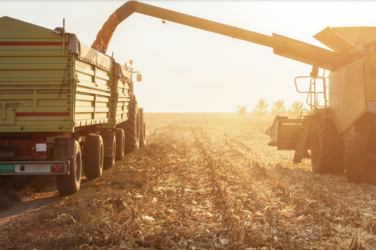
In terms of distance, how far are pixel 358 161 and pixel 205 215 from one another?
423 cm

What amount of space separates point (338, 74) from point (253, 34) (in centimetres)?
290

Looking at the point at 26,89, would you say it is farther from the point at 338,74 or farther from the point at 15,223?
the point at 338,74

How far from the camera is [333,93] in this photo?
10148mm

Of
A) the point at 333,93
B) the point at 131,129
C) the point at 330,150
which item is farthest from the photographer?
the point at 131,129

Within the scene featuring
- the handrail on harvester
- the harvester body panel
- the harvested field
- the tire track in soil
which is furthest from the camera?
the handrail on harvester

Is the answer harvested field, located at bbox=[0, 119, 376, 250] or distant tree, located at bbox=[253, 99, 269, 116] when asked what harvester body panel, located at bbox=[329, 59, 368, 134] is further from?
distant tree, located at bbox=[253, 99, 269, 116]

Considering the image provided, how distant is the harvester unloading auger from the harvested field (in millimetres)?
716

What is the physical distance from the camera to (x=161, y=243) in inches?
181

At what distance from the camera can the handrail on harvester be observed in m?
10.4

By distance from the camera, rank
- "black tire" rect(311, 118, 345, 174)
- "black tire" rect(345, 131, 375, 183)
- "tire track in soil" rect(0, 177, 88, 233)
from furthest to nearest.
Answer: "black tire" rect(311, 118, 345, 174) → "black tire" rect(345, 131, 375, 183) → "tire track in soil" rect(0, 177, 88, 233)

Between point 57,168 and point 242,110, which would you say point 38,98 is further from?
point 242,110

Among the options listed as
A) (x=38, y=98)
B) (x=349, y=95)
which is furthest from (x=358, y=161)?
(x=38, y=98)

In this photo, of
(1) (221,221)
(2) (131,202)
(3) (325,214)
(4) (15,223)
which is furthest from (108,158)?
(3) (325,214)

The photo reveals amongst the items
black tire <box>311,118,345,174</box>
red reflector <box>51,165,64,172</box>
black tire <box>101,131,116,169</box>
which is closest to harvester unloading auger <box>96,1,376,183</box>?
black tire <box>311,118,345,174</box>
